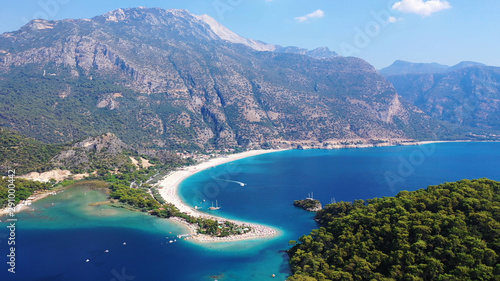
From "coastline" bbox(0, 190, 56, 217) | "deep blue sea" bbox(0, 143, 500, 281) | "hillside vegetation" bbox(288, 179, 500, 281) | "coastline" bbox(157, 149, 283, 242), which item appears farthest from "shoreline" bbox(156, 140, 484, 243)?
"coastline" bbox(0, 190, 56, 217)

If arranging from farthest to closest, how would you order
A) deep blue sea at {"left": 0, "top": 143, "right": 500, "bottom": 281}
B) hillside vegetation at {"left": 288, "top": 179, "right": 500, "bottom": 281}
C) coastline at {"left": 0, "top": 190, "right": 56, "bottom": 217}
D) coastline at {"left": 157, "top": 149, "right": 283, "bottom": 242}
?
coastline at {"left": 0, "top": 190, "right": 56, "bottom": 217}, coastline at {"left": 157, "top": 149, "right": 283, "bottom": 242}, deep blue sea at {"left": 0, "top": 143, "right": 500, "bottom": 281}, hillside vegetation at {"left": 288, "top": 179, "right": 500, "bottom": 281}

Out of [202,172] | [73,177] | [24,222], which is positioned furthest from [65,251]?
[202,172]

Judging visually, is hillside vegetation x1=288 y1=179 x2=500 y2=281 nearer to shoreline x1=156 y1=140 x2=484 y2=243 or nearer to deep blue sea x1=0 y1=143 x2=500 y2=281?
deep blue sea x1=0 y1=143 x2=500 y2=281

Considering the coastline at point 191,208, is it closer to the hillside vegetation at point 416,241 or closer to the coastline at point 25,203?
the hillside vegetation at point 416,241

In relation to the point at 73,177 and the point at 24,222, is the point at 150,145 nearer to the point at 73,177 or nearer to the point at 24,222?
the point at 73,177

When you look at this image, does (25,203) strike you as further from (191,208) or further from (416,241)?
(416,241)

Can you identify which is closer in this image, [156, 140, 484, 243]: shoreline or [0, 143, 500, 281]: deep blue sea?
[0, 143, 500, 281]: deep blue sea

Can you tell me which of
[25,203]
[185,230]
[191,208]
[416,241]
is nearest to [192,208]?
[191,208]

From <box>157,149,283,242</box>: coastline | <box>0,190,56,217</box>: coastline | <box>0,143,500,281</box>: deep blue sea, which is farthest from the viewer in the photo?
<box>0,190,56,217</box>: coastline
